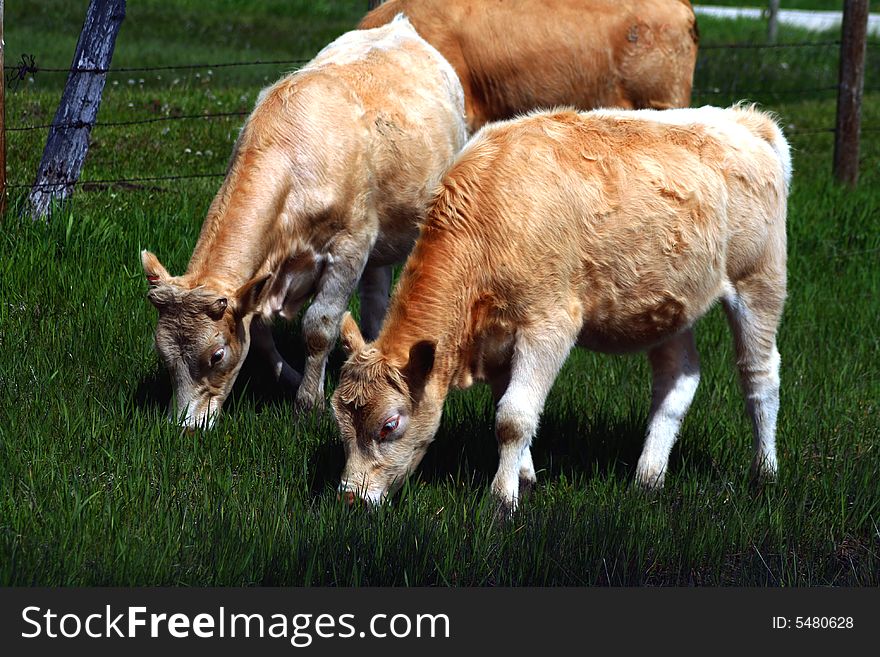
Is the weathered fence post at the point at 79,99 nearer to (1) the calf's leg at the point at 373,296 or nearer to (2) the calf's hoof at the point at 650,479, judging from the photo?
(1) the calf's leg at the point at 373,296

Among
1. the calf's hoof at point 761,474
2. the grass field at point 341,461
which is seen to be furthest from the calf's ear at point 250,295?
the calf's hoof at point 761,474

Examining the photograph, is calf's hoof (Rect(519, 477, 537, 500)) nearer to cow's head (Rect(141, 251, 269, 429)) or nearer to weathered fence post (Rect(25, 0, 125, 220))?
cow's head (Rect(141, 251, 269, 429))

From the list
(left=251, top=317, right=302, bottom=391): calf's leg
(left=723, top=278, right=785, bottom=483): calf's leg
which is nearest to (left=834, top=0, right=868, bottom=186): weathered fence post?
(left=723, top=278, right=785, bottom=483): calf's leg

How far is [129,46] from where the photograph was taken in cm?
1773

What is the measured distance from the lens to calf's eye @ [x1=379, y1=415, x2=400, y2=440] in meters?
4.78

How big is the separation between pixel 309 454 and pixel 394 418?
2.81 feet

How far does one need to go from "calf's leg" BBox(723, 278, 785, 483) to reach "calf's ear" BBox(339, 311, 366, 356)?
69.7 inches

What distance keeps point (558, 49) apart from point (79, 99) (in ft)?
11.3

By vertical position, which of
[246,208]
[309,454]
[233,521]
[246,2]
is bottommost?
[246,2]

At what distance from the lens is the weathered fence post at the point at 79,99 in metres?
8.07

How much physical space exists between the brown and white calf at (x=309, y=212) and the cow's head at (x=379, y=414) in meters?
0.93

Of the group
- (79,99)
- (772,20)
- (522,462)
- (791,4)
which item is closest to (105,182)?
(79,99)

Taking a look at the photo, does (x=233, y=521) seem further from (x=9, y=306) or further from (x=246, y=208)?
(x=9, y=306)

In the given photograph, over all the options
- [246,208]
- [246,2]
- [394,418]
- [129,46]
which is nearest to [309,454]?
[394,418]
